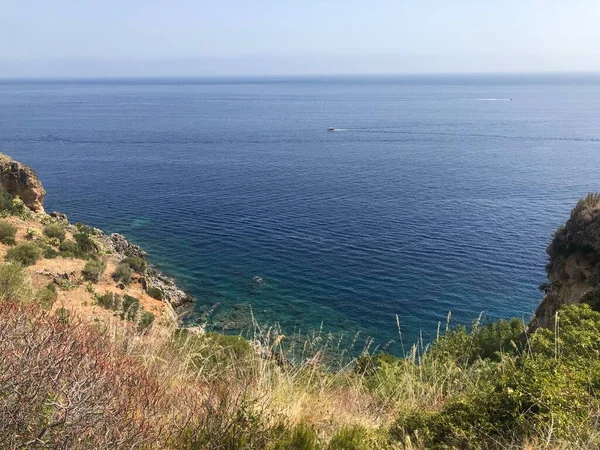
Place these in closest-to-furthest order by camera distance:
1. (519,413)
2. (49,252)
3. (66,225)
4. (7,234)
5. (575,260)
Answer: (519,413)
(575,260)
(7,234)
(49,252)
(66,225)

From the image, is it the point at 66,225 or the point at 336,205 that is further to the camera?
the point at 336,205

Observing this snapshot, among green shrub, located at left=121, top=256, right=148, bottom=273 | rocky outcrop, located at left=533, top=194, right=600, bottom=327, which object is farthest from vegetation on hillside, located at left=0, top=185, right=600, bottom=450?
green shrub, located at left=121, top=256, right=148, bottom=273

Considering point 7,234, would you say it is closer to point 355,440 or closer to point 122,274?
point 122,274

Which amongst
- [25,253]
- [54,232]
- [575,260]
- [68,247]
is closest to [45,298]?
[25,253]

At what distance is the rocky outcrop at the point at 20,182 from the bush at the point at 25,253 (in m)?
14.6

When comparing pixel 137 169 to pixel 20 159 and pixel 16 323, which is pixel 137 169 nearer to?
pixel 20 159

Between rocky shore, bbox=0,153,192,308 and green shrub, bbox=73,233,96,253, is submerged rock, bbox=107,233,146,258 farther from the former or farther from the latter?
green shrub, bbox=73,233,96,253

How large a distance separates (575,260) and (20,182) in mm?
42519

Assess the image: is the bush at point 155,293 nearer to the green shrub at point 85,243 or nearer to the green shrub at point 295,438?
the green shrub at point 85,243

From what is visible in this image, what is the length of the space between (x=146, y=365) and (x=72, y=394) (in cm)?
194

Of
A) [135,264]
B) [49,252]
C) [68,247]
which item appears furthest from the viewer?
[135,264]

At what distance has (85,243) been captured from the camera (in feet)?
113

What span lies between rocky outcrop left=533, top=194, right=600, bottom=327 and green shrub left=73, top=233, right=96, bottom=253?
98.6 ft

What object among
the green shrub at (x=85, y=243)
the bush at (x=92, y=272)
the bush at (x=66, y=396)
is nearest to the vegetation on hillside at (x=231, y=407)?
the bush at (x=66, y=396)
